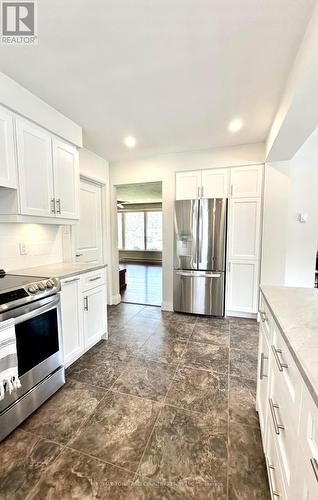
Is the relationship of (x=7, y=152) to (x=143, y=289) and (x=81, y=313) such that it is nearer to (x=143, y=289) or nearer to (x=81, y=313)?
(x=81, y=313)

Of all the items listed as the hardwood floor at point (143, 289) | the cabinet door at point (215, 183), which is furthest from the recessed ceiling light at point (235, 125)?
the hardwood floor at point (143, 289)

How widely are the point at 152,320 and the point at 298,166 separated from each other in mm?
3201

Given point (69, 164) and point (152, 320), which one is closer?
point (69, 164)

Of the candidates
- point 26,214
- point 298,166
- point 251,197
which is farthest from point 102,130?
point 298,166

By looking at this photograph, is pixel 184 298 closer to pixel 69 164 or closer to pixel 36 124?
pixel 69 164

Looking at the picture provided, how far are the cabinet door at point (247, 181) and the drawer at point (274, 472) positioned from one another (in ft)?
9.24

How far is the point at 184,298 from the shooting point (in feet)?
11.6

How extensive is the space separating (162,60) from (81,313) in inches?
89.9

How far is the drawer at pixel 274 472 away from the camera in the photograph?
2.91 ft

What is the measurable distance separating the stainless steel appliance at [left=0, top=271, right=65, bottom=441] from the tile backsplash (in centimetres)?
29

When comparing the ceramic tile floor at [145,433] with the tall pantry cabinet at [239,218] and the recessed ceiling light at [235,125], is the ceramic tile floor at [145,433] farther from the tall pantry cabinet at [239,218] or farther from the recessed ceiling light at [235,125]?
the recessed ceiling light at [235,125]

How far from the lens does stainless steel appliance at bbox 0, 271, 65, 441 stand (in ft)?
4.82

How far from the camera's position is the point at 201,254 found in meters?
3.37

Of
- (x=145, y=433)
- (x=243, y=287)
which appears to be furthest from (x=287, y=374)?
(x=243, y=287)
